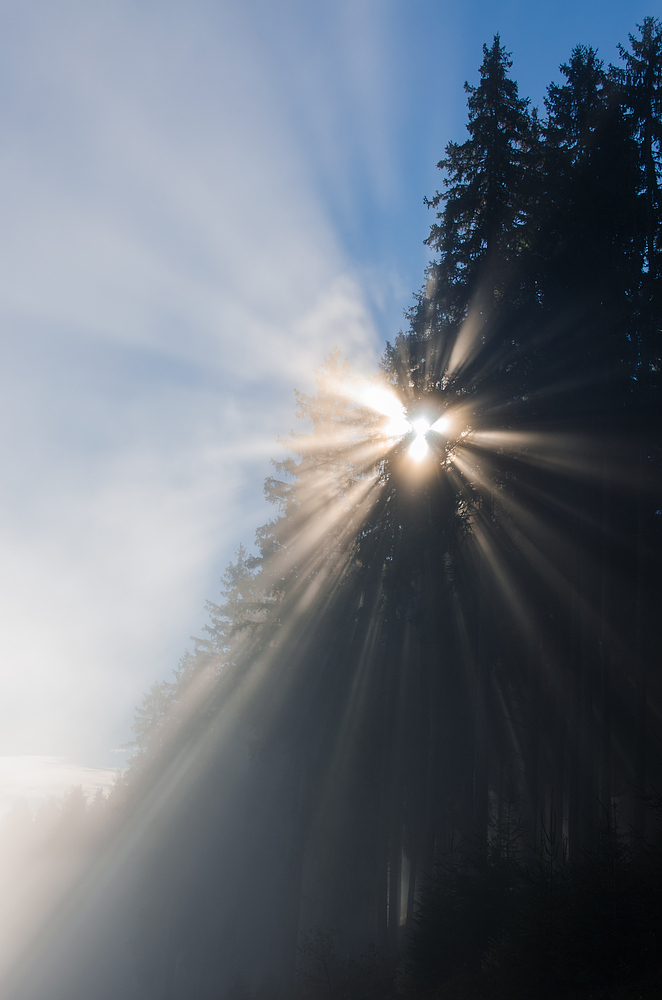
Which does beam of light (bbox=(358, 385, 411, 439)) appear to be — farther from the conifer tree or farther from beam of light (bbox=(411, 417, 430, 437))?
the conifer tree

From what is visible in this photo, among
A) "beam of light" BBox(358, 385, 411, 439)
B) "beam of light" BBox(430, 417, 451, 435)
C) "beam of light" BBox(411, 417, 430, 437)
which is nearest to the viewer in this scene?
"beam of light" BBox(430, 417, 451, 435)

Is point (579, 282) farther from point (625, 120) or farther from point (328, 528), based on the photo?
point (328, 528)

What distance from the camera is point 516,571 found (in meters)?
14.9

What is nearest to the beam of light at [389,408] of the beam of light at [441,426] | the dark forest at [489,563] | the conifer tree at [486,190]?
the dark forest at [489,563]

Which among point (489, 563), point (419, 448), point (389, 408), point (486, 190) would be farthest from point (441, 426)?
point (486, 190)

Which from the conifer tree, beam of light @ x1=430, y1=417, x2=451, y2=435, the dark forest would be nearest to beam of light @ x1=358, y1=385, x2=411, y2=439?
the dark forest

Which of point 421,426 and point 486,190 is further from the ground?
point 486,190

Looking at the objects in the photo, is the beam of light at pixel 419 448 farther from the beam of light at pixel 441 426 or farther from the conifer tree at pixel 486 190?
the conifer tree at pixel 486 190

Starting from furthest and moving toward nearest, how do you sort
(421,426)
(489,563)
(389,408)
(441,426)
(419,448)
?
(389,408)
(489,563)
(421,426)
(419,448)
(441,426)

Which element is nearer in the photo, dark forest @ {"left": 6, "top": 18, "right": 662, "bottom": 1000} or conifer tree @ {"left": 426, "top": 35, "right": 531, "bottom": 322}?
dark forest @ {"left": 6, "top": 18, "right": 662, "bottom": 1000}

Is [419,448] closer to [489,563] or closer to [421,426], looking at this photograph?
[421,426]

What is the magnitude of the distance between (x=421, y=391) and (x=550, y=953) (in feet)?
36.9

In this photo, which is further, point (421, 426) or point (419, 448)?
point (421, 426)

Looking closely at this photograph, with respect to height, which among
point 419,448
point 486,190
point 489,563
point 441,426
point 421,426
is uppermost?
point 486,190
